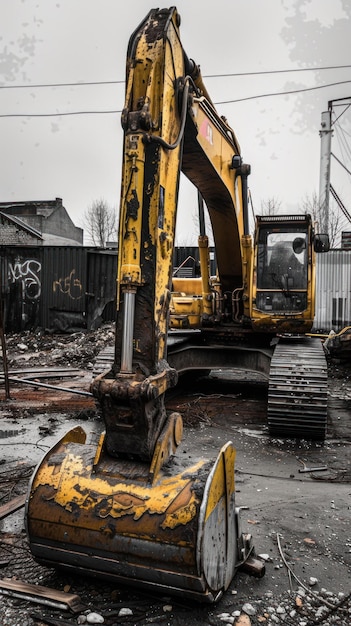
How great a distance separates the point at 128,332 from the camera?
10.3 ft

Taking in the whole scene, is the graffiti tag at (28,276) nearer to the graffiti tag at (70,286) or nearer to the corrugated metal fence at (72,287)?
the corrugated metal fence at (72,287)

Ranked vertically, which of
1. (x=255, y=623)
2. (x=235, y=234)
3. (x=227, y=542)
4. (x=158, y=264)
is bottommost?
(x=255, y=623)

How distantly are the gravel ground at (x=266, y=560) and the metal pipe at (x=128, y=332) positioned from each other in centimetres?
128

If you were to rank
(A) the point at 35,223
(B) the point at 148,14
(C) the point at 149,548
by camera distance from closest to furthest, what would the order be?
1. (C) the point at 149,548
2. (B) the point at 148,14
3. (A) the point at 35,223

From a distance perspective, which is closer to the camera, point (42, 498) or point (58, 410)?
point (42, 498)

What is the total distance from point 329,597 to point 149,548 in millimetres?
1148

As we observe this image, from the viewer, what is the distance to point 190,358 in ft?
26.0

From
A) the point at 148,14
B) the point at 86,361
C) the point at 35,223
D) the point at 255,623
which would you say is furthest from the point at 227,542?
the point at 35,223

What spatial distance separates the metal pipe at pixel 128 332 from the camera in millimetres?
3123

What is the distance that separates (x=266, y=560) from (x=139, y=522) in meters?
1.09

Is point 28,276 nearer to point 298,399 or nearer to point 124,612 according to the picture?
point 298,399

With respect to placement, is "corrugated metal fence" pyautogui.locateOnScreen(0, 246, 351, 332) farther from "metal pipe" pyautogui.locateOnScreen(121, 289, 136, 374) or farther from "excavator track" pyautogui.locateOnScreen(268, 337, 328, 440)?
"metal pipe" pyautogui.locateOnScreen(121, 289, 136, 374)

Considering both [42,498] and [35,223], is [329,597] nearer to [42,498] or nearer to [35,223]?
[42,498]

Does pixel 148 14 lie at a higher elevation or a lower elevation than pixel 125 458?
higher
